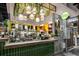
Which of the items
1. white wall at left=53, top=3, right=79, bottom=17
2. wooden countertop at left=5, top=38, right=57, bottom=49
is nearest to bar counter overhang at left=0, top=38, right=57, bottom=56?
wooden countertop at left=5, top=38, right=57, bottom=49

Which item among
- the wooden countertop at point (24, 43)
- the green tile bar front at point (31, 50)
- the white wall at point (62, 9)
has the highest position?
the white wall at point (62, 9)

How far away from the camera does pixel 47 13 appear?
285 centimetres

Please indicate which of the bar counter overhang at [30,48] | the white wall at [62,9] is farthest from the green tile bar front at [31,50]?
the white wall at [62,9]

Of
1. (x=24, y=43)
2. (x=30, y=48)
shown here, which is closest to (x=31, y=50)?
(x=30, y=48)

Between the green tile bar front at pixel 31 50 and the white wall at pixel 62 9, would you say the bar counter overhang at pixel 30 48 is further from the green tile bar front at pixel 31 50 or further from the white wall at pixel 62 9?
the white wall at pixel 62 9

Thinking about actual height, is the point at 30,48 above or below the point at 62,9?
below

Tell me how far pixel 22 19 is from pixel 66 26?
702 mm

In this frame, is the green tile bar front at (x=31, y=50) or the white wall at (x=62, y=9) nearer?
the green tile bar front at (x=31, y=50)

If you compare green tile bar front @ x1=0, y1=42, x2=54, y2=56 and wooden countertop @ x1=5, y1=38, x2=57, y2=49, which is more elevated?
wooden countertop @ x1=5, y1=38, x2=57, y2=49

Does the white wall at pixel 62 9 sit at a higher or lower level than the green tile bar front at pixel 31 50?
higher

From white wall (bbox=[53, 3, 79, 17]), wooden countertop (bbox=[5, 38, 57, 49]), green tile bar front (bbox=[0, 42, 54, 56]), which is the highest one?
white wall (bbox=[53, 3, 79, 17])

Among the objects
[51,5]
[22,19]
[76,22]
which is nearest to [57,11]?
[51,5]

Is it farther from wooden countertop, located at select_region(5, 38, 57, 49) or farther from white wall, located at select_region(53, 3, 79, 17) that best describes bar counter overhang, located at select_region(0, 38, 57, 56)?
white wall, located at select_region(53, 3, 79, 17)

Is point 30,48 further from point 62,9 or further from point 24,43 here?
point 62,9
